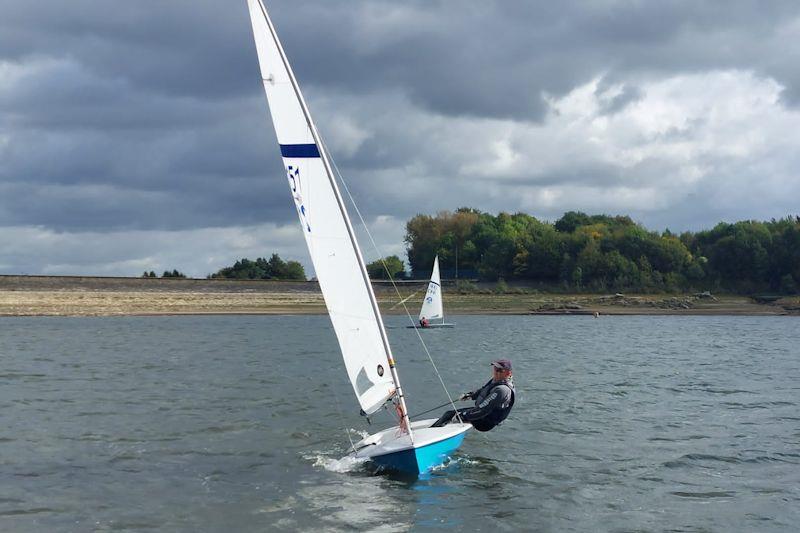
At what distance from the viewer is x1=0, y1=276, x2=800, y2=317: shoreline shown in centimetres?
7388

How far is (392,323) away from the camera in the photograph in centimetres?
6844

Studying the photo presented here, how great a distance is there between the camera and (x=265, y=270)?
11731 cm

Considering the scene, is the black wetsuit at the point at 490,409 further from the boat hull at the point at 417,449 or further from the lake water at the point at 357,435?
the lake water at the point at 357,435

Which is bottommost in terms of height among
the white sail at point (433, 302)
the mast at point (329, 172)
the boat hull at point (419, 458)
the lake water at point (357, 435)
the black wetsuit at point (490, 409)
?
the lake water at point (357, 435)

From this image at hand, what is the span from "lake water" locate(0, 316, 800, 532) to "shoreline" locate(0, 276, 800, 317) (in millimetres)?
41348

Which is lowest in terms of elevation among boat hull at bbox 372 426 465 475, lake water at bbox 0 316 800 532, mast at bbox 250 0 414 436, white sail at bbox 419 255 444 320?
lake water at bbox 0 316 800 532

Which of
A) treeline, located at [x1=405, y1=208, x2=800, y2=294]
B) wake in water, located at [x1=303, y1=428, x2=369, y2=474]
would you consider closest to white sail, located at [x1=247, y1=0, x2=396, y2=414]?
wake in water, located at [x1=303, y1=428, x2=369, y2=474]

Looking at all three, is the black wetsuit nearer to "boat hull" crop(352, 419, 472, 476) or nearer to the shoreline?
"boat hull" crop(352, 419, 472, 476)

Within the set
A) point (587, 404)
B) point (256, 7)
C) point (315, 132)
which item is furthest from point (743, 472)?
point (256, 7)

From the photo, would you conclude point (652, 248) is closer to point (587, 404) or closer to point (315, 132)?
point (587, 404)

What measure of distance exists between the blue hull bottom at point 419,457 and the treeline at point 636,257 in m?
87.1

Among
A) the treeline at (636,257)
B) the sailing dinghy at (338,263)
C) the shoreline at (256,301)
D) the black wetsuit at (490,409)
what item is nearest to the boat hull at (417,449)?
the sailing dinghy at (338,263)

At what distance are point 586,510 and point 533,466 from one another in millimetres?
2762

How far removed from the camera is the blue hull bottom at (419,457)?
12.9 meters
